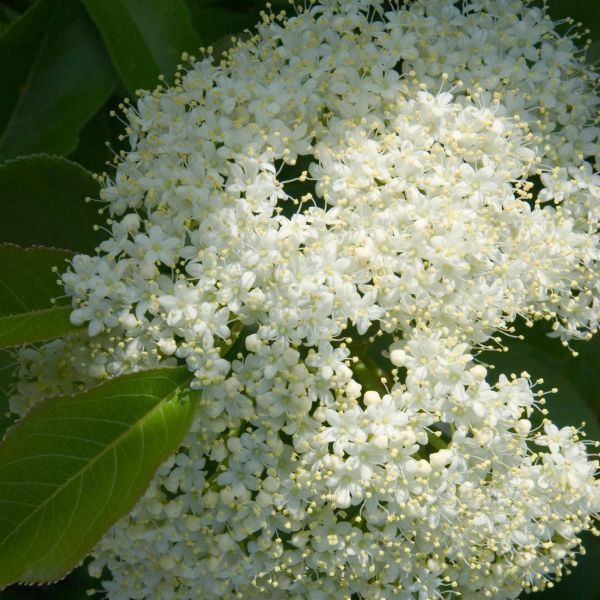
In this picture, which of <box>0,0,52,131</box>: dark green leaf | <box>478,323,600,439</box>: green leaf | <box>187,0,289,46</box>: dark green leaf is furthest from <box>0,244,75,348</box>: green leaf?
<box>478,323,600,439</box>: green leaf

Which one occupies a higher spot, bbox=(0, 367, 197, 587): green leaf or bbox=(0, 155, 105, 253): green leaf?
bbox=(0, 155, 105, 253): green leaf

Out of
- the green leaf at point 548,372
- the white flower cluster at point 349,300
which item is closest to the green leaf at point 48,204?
the white flower cluster at point 349,300

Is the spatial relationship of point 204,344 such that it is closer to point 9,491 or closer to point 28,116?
point 9,491

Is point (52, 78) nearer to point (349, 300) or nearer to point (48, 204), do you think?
point (48, 204)

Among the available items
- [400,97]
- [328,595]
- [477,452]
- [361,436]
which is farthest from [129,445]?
[400,97]

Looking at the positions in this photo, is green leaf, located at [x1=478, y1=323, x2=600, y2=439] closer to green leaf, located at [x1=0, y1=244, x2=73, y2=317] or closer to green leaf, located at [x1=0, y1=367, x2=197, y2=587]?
Answer: green leaf, located at [x1=0, y1=367, x2=197, y2=587]

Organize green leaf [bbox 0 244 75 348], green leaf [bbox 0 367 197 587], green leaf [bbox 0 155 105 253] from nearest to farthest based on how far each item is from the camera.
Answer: green leaf [bbox 0 367 197 587] → green leaf [bbox 0 244 75 348] → green leaf [bbox 0 155 105 253]

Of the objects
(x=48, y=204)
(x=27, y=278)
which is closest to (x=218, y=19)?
(x=48, y=204)

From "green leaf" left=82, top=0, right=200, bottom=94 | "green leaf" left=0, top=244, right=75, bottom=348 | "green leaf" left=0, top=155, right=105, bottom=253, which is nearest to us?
"green leaf" left=0, top=244, right=75, bottom=348
